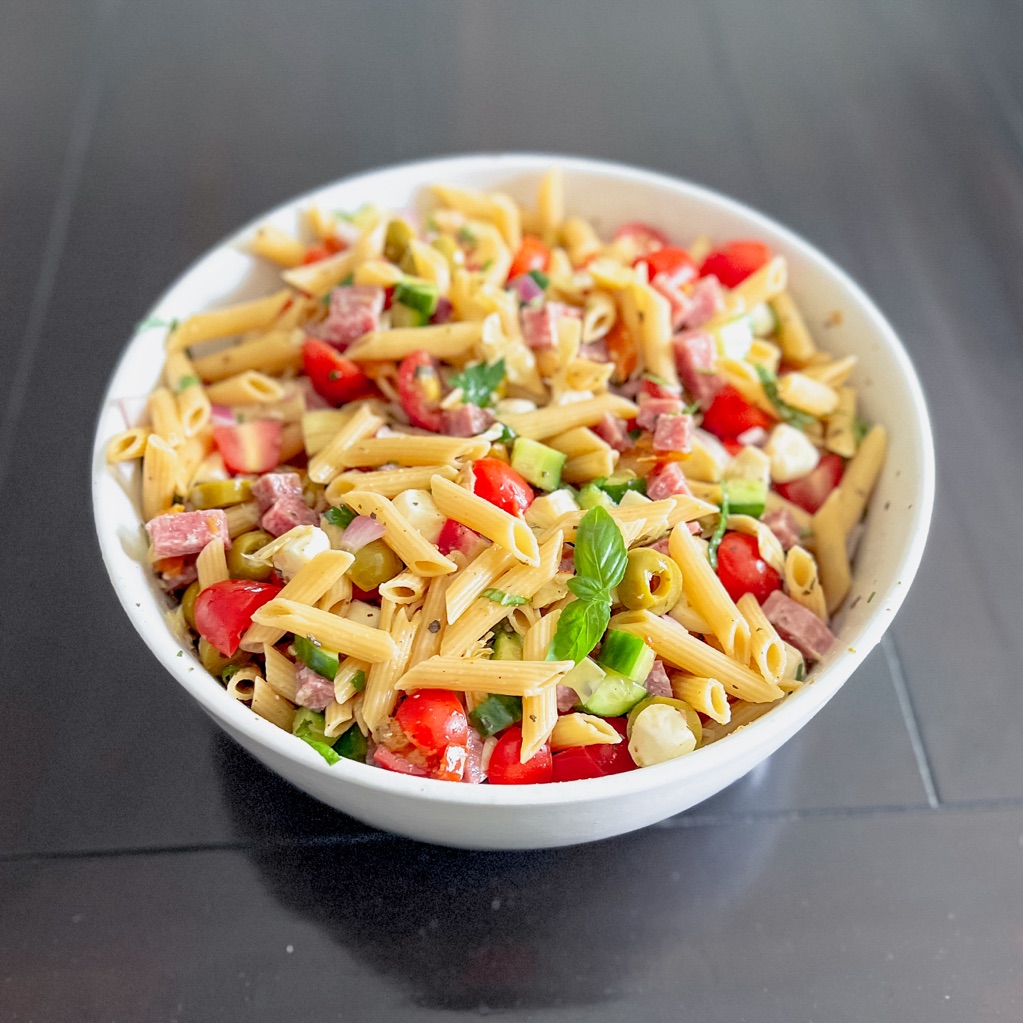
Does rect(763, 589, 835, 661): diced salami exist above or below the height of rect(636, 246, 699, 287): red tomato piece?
below

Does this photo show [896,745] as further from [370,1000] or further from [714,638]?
[370,1000]

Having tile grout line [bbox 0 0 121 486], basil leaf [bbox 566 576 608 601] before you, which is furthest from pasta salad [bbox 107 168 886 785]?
tile grout line [bbox 0 0 121 486]

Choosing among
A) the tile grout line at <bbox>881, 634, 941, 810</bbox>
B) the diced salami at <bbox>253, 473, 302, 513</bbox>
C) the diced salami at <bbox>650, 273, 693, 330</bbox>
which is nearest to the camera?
the diced salami at <bbox>253, 473, 302, 513</bbox>

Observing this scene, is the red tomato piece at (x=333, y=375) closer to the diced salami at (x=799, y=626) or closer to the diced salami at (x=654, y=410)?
the diced salami at (x=654, y=410)

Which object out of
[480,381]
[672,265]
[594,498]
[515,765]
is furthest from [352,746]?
[672,265]

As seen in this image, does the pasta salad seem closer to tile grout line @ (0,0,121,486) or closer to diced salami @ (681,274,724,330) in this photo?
diced salami @ (681,274,724,330)

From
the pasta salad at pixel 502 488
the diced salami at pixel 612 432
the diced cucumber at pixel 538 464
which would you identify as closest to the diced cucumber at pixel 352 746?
the pasta salad at pixel 502 488

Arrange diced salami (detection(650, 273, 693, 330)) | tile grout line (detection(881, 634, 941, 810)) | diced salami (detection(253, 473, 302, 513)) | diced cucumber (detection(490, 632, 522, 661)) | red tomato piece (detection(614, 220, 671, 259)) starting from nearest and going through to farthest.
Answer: diced cucumber (detection(490, 632, 522, 661)) → diced salami (detection(253, 473, 302, 513)) → tile grout line (detection(881, 634, 941, 810)) → diced salami (detection(650, 273, 693, 330)) → red tomato piece (detection(614, 220, 671, 259))

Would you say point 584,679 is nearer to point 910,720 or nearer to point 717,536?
point 717,536
